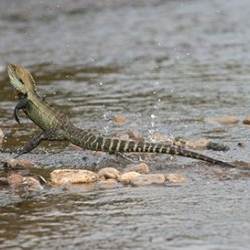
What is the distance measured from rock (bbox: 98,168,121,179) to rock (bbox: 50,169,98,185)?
7 centimetres

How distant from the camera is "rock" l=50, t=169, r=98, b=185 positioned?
7.89 metres

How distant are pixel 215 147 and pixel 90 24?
10.9 m

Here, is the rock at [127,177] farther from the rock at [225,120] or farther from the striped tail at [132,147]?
the rock at [225,120]

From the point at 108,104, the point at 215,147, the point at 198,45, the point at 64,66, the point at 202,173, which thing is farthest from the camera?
the point at 198,45

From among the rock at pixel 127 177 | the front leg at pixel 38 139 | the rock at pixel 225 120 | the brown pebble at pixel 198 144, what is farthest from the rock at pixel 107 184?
the rock at pixel 225 120

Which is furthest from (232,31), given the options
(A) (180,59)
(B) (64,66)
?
(B) (64,66)

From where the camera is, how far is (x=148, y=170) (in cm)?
830

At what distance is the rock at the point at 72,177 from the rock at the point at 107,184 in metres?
0.08

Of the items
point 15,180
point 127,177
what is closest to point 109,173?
point 127,177

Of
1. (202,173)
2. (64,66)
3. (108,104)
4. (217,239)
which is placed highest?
(64,66)

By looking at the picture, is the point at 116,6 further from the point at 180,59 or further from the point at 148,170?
the point at 148,170

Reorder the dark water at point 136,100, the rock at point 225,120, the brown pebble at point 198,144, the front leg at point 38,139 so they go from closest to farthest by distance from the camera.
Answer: the dark water at point 136,100
the front leg at point 38,139
the brown pebble at point 198,144
the rock at point 225,120

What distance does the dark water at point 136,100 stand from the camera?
6.54 metres

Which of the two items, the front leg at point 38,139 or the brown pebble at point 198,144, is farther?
the brown pebble at point 198,144
